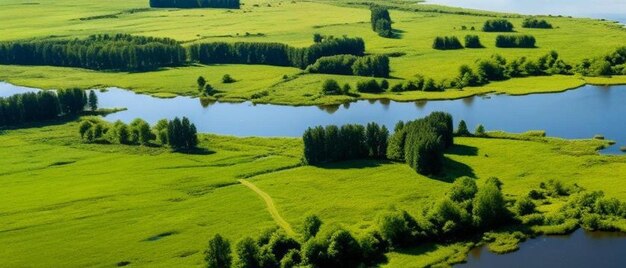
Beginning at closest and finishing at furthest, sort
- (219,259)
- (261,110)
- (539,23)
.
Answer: (219,259) < (261,110) < (539,23)

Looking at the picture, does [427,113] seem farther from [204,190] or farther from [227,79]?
[227,79]

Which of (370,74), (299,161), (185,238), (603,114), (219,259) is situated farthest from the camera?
(370,74)

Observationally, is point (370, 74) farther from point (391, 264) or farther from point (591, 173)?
point (391, 264)

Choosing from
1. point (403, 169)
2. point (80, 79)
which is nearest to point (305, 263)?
point (403, 169)

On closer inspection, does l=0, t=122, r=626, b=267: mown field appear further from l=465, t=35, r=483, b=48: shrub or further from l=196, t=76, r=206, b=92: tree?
l=465, t=35, r=483, b=48: shrub

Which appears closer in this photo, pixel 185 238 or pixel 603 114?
pixel 185 238

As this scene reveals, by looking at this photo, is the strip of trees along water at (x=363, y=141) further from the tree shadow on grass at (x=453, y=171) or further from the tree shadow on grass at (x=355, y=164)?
the tree shadow on grass at (x=453, y=171)

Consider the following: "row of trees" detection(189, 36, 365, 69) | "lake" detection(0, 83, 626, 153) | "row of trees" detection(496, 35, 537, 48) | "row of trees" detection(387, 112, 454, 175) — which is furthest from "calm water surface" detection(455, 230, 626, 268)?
"row of trees" detection(496, 35, 537, 48)
